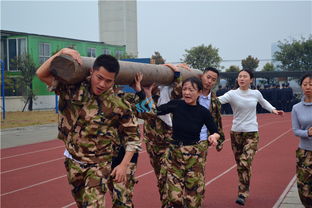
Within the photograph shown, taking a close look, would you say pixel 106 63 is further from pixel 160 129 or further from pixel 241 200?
pixel 241 200

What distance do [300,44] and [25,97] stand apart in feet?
91.5

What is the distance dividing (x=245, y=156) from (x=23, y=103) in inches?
1226

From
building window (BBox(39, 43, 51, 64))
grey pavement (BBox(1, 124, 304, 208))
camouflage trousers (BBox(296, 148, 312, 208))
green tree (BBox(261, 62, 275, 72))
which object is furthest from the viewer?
green tree (BBox(261, 62, 275, 72))

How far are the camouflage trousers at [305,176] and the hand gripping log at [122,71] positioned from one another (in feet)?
5.59

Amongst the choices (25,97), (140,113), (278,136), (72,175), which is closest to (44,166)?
(140,113)

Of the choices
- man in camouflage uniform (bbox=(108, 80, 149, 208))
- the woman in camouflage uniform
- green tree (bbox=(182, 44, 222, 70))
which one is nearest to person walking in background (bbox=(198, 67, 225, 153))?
the woman in camouflage uniform

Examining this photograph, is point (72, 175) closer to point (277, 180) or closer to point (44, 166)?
point (277, 180)

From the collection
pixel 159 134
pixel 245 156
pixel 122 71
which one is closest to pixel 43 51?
pixel 245 156

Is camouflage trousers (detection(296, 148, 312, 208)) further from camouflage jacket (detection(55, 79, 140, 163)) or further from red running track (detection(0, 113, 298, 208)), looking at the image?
camouflage jacket (detection(55, 79, 140, 163))

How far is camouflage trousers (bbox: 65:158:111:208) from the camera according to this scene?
394 cm

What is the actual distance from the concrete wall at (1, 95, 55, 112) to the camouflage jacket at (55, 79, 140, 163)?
101ft

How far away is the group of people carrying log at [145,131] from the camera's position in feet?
13.2

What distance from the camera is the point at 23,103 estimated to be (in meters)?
35.9

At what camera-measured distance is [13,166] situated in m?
10.6
